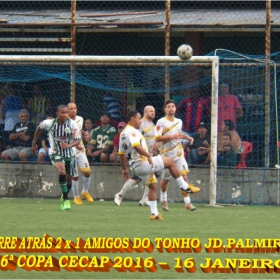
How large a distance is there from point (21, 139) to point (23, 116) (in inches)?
20.2

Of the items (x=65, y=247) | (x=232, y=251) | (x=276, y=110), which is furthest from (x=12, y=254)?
(x=276, y=110)

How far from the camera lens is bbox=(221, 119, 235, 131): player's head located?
19.9 meters

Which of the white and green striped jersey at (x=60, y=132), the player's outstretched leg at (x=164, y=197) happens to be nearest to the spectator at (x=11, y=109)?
the white and green striped jersey at (x=60, y=132)

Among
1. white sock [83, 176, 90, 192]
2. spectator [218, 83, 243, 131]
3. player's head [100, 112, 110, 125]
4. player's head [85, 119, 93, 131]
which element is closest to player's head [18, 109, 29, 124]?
player's head [85, 119, 93, 131]

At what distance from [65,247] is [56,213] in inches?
209

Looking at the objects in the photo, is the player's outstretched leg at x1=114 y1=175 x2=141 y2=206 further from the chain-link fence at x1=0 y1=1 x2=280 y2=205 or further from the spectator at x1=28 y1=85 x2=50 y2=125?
the spectator at x1=28 y1=85 x2=50 y2=125

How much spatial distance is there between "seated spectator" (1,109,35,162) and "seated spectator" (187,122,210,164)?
11.7ft

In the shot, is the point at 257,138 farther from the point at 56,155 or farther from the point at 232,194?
the point at 56,155

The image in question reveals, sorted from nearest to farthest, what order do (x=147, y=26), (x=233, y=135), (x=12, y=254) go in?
(x=12, y=254), (x=233, y=135), (x=147, y=26)

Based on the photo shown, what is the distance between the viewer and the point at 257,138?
20.2m

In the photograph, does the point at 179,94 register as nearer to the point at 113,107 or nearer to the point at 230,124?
the point at 113,107

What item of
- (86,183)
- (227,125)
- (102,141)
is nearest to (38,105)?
(102,141)

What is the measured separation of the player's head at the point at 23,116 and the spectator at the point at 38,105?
0.86 feet

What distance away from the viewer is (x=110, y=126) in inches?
818
